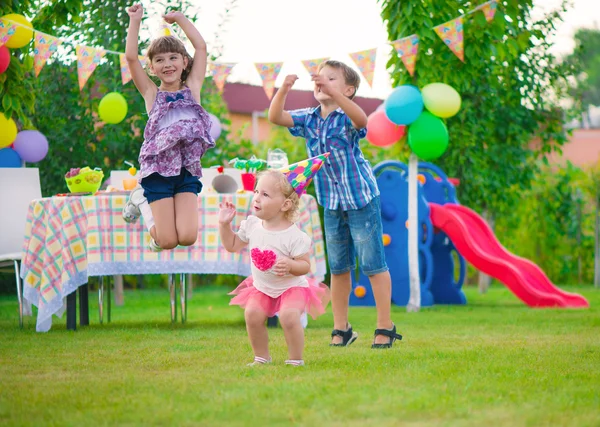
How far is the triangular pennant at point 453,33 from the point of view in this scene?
6719 millimetres

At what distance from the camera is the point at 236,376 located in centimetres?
343

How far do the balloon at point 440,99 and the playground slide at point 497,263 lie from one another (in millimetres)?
1422

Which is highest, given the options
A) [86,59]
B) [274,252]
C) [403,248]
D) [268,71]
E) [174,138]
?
[86,59]

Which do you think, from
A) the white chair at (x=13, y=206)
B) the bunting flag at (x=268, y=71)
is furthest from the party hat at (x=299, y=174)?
the white chair at (x=13, y=206)

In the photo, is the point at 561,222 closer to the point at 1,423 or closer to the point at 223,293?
the point at 223,293

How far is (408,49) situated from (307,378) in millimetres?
4067

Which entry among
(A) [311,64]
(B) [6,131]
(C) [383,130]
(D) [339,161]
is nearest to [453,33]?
(C) [383,130]

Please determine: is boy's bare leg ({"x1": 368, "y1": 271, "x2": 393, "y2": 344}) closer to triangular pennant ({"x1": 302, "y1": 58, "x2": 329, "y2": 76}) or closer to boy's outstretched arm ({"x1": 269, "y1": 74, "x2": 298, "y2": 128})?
boy's outstretched arm ({"x1": 269, "y1": 74, "x2": 298, "y2": 128})

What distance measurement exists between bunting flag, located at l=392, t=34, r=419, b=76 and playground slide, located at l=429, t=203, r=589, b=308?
64.0 inches

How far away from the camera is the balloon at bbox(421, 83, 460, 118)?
22.3ft

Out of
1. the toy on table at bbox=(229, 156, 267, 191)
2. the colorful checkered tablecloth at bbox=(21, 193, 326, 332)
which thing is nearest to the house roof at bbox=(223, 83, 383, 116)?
the toy on table at bbox=(229, 156, 267, 191)

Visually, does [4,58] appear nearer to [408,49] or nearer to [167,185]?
[167,185]

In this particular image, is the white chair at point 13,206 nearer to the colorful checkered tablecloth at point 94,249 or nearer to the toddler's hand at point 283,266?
the colorful checkered tablecloth at point 94,249

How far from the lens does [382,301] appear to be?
4520mm
